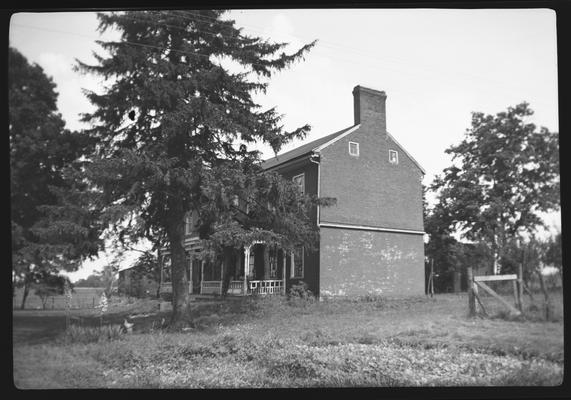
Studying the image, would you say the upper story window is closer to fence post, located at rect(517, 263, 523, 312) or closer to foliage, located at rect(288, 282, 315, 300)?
foliage, located at rect(288, 282, 315, 300)

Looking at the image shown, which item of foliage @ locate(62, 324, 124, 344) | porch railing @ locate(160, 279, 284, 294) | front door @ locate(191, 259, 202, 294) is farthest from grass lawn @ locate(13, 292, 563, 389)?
front door @ locate(191, 259, 202, 294)

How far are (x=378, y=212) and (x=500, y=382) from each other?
13.2m

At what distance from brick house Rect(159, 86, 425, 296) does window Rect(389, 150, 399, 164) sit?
1.7 inches

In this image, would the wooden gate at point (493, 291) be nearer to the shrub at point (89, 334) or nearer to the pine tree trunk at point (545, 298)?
the pine tree trunk at point (545, 298)

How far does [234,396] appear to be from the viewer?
7281 mm

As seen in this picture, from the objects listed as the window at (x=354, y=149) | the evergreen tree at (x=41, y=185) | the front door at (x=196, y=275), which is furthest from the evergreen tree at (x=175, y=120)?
the front door at (x=196, y=275)

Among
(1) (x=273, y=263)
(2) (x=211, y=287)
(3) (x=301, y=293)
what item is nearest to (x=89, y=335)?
(3) (x=301, y=293)

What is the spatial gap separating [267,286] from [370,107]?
889 cm

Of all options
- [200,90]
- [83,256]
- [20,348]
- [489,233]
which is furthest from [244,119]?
[489,233]

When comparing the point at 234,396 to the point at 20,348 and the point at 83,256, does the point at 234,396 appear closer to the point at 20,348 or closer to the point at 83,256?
the point at 20,348

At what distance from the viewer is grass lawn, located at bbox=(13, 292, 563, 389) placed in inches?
301

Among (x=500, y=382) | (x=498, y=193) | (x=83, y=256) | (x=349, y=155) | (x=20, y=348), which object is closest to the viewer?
(x=500, y=382)

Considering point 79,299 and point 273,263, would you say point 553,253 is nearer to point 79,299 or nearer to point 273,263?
point 79,299

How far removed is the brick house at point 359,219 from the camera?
736 inches
